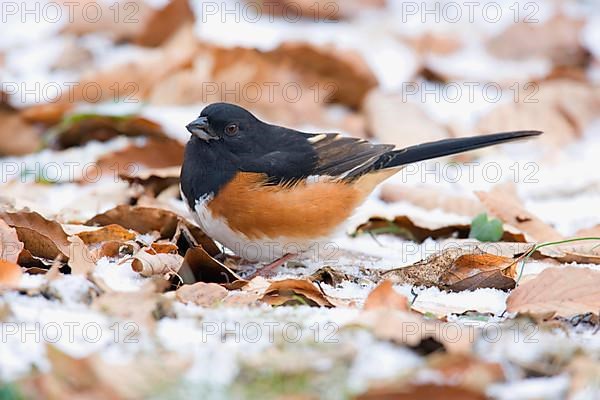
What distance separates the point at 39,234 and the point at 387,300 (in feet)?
4.21

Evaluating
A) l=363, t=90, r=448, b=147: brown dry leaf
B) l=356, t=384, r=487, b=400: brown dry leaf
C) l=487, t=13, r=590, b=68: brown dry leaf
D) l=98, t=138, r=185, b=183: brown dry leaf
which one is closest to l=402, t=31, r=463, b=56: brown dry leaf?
l=487, t=13, r=590, b=68: brown dry leaf

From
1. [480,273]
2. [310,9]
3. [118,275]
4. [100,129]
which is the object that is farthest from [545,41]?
Answer: [118,275]

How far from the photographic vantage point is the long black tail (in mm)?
4289

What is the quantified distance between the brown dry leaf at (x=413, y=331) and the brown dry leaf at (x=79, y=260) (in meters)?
0.97

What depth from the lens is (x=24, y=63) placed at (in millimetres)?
6445

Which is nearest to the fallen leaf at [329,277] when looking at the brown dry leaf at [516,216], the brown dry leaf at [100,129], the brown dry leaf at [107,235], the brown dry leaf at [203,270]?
the brown dry leaf at [203,270]

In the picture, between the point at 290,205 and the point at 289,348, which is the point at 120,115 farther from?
the point at 289,348

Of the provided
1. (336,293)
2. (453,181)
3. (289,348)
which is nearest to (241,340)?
(289,348)

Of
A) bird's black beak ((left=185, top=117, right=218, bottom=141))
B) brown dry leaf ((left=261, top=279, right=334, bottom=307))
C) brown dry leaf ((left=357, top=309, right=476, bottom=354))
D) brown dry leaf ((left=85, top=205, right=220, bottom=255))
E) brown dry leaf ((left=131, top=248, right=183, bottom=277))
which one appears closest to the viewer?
brown dry leaf ((left=357, top=309, right=476, bottom=354))

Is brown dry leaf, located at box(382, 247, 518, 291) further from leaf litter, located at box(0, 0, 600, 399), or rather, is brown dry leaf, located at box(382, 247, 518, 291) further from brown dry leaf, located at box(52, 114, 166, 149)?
brown dry leaf, located at box(52, 114, 166, 149)

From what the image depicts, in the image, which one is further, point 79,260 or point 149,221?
point 149,221

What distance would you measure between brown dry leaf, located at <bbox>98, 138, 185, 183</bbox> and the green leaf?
173 cm

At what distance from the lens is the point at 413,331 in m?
2.58

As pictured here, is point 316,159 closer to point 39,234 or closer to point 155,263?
point 155,263
